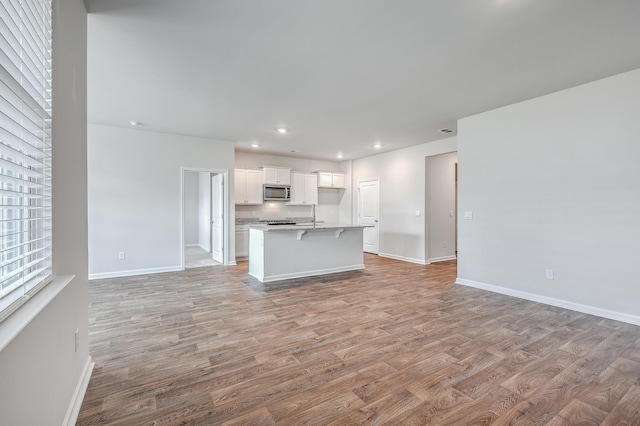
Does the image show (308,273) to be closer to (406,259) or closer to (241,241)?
(241,241)

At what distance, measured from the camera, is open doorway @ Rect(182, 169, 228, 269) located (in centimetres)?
641

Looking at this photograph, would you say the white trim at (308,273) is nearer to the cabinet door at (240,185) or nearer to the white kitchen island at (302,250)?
the white kitchen island at (302,250)

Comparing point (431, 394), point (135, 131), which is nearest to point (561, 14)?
point (431, 394)

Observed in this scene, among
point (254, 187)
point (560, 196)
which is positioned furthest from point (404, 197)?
point (254, 187)

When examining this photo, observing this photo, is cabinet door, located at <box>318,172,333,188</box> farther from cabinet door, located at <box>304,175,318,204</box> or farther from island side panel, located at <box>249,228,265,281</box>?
island side panel, located at <box>249,228,265,281</box>

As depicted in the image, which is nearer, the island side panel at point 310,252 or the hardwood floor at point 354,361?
the hardwood floor at point 354,361

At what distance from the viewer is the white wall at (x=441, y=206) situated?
22.2 ft

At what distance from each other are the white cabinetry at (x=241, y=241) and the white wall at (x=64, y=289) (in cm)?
500

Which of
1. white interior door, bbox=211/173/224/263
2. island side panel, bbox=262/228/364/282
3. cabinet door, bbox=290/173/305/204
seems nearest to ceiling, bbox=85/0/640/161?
island side panel, bbox=262/228/364/282

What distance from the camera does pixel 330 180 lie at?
8641 millimetres

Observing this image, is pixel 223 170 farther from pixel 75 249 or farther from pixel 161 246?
pixel 75 249

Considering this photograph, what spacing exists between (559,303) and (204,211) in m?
8.09

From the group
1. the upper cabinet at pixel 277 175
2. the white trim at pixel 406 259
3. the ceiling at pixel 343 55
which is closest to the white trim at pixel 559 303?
the white trim at pixel 406 259

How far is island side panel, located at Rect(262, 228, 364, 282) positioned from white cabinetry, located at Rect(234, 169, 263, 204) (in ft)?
8.54
